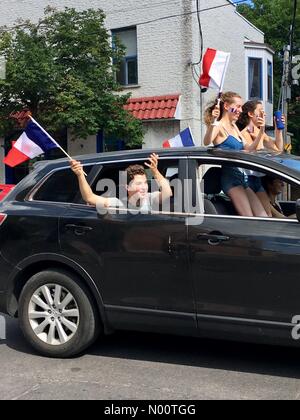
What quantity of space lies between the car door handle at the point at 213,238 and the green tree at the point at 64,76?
9954 mm

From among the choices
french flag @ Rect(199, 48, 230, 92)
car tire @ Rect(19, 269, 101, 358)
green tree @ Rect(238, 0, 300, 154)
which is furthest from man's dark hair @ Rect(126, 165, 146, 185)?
green tree @ Rect(238, 0, 300, 154)

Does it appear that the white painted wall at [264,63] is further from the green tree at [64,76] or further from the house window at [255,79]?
the green tree at [64,76]

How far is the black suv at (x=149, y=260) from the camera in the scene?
13.2 feet

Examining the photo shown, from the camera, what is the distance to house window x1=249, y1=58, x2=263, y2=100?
20.7m

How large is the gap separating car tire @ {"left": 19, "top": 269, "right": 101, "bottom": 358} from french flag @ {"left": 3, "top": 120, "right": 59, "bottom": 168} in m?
1.52

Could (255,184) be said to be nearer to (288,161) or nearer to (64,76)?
(288,161)

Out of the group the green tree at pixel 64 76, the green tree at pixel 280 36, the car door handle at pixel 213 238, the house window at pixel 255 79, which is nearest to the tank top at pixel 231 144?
the car door handle at pixel 213 238

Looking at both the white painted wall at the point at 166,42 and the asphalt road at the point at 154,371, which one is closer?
the asphalt road at the point at 154,371

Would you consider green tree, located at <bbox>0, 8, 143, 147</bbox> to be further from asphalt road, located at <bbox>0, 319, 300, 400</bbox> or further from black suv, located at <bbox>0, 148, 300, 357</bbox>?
asphalt road, located at <bbox>0, 319, 300, 400</bbox>

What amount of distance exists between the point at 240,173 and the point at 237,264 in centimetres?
88

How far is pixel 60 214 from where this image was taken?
4.76 meters

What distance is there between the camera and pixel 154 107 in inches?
637

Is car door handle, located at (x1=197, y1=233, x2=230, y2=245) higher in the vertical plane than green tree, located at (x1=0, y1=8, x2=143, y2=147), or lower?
lower

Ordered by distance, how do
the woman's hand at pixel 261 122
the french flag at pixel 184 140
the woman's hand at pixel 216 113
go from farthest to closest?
the french flag at pixel 184 140
the woman's hand at pixel 261 122
the woman's hand at pixel 216 113
